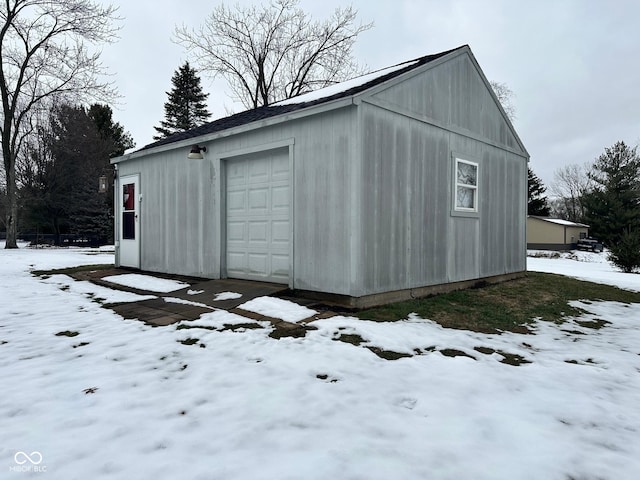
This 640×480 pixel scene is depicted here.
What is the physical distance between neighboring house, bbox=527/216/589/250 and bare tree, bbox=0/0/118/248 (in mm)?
30809

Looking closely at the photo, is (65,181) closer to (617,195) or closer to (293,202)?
(293,202)

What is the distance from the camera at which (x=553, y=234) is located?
29.8 meters

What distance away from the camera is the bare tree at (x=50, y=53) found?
59.7ft

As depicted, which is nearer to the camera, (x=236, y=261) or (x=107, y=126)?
(x=236, y=261)

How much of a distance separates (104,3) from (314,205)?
756 inches

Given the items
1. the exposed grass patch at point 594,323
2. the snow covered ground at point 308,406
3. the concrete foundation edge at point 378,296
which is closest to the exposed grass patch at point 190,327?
the snow covered ground at point 308,406

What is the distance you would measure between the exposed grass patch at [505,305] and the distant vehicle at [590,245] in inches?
964

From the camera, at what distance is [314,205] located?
18.8 ft

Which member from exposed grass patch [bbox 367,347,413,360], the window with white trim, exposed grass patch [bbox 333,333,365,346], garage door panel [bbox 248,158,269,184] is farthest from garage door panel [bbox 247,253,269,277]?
the window with white trim

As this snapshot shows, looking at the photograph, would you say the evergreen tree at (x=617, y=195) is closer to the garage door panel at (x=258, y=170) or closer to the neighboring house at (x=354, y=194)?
the neighboring house at (x=354, y=194)

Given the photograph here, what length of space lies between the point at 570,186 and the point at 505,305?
47.0 m

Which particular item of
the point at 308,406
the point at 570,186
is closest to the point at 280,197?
the point at 308,406

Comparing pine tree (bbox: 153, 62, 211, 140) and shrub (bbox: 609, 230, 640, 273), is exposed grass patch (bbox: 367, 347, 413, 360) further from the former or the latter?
pine tree (bbox: 153, 62, 211, 140)

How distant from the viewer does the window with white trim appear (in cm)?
722
